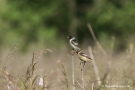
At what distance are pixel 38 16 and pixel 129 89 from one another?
18487 mm

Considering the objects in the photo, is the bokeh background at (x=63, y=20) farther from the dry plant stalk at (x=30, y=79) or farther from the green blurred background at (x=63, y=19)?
the dry plant stalk at (x=30, y=79)

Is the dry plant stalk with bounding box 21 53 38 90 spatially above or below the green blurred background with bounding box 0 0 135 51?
below

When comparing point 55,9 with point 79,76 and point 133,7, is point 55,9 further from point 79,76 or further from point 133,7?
point 79,76

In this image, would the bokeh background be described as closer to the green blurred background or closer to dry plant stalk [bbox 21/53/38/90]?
the green blurred background

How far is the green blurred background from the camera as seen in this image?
22109 millimetres

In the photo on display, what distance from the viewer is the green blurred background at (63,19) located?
22109mm

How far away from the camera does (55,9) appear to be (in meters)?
22.9

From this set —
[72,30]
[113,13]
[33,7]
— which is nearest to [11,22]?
[33,7]

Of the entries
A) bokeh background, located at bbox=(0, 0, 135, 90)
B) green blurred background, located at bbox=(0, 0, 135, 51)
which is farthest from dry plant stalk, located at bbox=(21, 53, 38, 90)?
green blurred background, located at bbox=(0, 0, 135, 51)

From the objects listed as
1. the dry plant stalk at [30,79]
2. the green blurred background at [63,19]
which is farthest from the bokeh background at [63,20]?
the dry plant stalk at [30,79]

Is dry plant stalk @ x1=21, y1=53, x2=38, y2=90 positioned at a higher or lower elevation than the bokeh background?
lower

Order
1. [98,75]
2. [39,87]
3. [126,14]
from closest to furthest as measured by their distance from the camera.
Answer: [39,87] → [98,75] → [126,14]

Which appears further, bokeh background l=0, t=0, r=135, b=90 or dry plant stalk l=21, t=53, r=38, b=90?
bokeh background l=0, t=0, r=135, b=90

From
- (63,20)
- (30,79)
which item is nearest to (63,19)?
(63,20)
